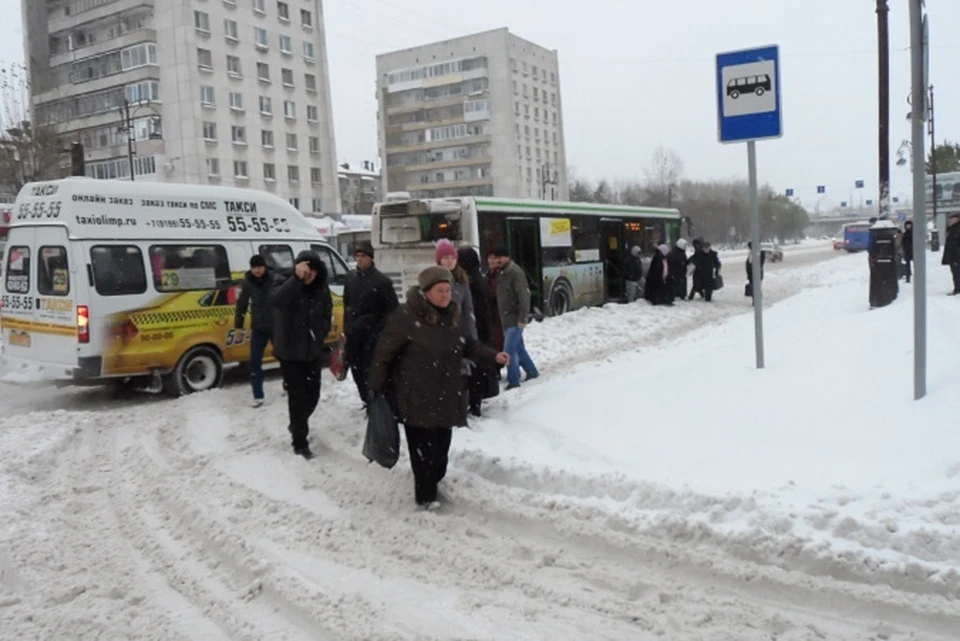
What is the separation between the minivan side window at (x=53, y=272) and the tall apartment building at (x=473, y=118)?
72.3 metres

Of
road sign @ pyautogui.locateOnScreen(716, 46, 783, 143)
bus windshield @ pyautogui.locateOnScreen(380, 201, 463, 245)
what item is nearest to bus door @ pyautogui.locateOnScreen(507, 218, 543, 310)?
bus windshield @ pyautogui.locateOnScreen(380, 201, 463, 245)

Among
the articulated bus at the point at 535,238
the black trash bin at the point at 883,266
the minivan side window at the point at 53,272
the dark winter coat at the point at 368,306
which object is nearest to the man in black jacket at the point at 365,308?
the dark winter coat at the point at 368,306

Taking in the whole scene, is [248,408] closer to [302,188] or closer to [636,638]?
[636,638]

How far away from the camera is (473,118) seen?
8600cm

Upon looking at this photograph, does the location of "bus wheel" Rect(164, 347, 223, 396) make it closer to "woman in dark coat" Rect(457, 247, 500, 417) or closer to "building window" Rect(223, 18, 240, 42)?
"woman in dark coat" Rect(457, 247, 500, 417)

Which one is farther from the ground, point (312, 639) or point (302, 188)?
point (302, 188)

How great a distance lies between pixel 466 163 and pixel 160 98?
39888 millimetres

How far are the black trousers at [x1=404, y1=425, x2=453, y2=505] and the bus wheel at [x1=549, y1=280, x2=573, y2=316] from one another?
39.9 ft

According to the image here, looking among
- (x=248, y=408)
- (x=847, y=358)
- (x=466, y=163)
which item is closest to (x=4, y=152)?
(x=248, y=408)

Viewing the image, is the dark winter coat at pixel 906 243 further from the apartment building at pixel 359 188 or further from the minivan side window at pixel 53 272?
the apartment building at pixel 359 188

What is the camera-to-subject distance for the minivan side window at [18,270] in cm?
990

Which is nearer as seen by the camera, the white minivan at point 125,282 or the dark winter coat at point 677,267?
the white minivan at point 125,282

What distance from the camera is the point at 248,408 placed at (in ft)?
30.9

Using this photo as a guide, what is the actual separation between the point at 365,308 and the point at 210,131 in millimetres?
51407
